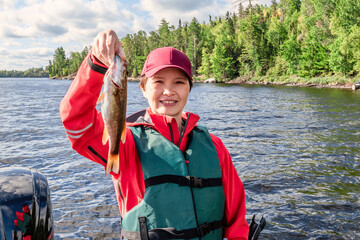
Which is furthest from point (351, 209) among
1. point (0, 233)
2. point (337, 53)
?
point (337, 53)

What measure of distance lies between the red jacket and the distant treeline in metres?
25.0

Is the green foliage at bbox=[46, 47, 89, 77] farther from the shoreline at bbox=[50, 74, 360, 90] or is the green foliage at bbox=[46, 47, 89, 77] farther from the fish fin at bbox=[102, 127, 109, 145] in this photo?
the fish fin at bbox=[102, 127, 109, 145]

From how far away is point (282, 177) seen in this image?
789 cm

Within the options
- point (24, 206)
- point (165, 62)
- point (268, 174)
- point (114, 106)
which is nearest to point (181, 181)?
point (114, 106)

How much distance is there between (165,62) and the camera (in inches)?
97.9

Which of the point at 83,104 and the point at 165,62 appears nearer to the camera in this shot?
the point at 83,104

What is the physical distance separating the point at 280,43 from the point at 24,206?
6758 centimetres

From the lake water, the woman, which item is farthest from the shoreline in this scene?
the woman

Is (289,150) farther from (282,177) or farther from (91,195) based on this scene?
(91,195)

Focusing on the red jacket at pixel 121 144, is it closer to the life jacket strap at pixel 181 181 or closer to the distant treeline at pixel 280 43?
the life jacket strap at pixel 181 181

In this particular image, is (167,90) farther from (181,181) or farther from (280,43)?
(280,43)

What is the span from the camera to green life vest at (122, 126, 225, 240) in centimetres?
236

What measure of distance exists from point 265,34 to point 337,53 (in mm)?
29449

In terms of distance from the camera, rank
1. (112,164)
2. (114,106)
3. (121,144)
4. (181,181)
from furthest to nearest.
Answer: (181,181) < (121,144) < (112,164) < (114,106)
